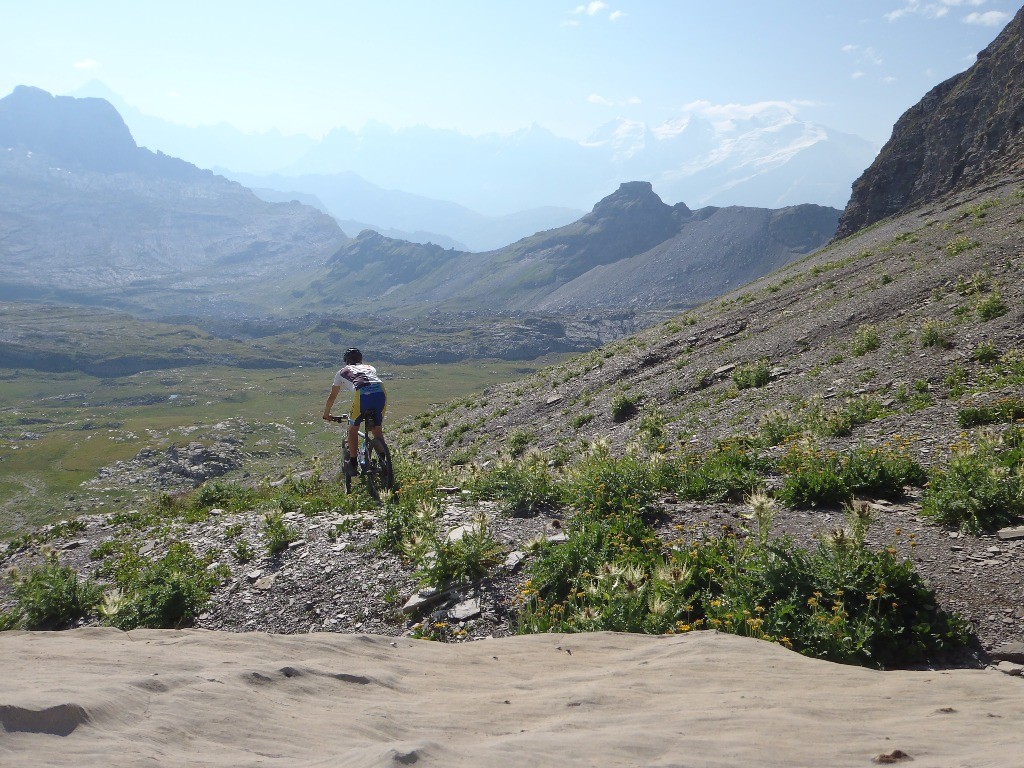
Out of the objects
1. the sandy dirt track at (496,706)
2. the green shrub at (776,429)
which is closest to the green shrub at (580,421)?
the green shrub at (776,429)

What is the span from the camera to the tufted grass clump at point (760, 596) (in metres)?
5.82

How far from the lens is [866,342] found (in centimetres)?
2039

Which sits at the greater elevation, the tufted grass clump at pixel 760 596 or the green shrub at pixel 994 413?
the green shrub at pixel 994 413

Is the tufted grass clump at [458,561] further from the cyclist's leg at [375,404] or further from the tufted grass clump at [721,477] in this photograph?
the cyclist's leg at [375,404]

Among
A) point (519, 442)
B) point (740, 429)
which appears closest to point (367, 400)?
point (740, 429)

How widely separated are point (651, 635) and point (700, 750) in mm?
2328

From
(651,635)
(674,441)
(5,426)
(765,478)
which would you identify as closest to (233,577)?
(651,635)

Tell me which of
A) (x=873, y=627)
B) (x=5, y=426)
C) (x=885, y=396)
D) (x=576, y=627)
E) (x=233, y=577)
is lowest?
(x=5, y=426)

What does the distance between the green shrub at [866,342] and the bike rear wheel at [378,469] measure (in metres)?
15.4

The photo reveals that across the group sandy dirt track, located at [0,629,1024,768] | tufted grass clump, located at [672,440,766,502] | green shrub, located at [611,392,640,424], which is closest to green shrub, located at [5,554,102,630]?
sandy dirt track, located at [0,629,1024,768]

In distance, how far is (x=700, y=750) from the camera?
405 centimetres

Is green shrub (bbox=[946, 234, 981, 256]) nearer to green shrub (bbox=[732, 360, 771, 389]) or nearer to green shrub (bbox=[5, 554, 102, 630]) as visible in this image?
green shrub (bbox=[732, 360, 771, 389])

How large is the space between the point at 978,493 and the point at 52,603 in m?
13.1

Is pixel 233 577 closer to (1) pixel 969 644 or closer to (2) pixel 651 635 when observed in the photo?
(2) pixel 651 635
